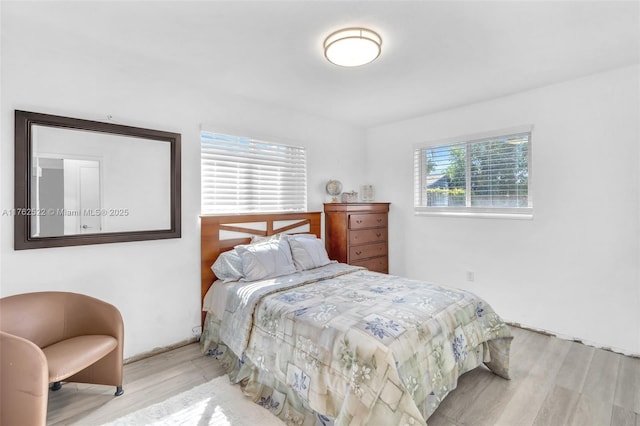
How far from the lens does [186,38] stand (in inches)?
85.0

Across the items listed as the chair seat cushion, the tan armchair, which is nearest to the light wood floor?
the tan armchair

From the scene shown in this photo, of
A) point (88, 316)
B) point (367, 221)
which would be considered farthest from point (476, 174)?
point (88, 316)

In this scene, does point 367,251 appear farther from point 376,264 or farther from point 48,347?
point 48,347

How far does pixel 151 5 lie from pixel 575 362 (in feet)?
13.1

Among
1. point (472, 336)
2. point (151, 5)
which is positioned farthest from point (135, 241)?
point (472, 336)

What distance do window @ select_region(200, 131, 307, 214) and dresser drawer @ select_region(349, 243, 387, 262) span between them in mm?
852

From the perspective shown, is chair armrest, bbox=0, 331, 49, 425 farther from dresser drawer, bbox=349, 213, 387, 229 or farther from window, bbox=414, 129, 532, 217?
window, bbox=414, 129, 532, 217

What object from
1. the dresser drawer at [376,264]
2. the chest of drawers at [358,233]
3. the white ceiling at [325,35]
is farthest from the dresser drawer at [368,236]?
the white ceiling at [325,35]

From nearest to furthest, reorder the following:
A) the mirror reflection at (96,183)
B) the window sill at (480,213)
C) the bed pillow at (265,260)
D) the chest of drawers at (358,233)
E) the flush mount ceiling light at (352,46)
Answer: the flush mount ceiling light at (352,46) → the mirror reflection at (96,183) → the bed pillow at (265,260) → the window sill at (480,213) → the chest of drawers at (358,233)

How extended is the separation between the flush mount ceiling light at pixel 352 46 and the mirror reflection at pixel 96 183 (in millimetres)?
1678

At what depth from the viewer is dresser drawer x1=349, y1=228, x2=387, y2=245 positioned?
3916 millimetres

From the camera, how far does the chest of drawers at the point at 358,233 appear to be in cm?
385

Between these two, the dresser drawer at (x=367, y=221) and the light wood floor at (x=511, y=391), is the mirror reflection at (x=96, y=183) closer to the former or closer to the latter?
the light wood floor at (x=511, y=391)

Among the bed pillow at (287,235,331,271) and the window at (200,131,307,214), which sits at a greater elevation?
the window at (200,131,307,214)
